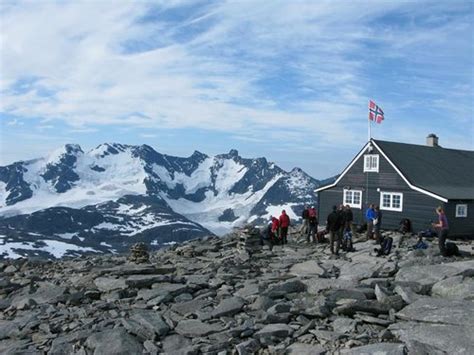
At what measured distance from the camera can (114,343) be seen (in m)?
9.82

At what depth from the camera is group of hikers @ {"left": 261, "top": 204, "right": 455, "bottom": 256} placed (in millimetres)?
18758

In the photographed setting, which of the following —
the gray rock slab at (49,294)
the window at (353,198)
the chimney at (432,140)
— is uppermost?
the chimney at (432,140)

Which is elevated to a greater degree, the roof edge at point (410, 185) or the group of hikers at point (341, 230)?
the roof edge at point (410, 185)

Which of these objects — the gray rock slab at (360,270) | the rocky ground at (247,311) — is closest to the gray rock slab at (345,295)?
the rocky ground at (247,311)

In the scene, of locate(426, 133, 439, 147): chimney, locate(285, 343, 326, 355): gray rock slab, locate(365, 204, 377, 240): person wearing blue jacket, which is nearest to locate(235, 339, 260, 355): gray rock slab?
locate(285, 343, 326, 355): gray rock slab

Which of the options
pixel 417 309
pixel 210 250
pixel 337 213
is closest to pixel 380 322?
pixel 417 309

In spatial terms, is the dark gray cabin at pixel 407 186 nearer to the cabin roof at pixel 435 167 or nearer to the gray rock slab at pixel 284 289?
the cabin roof at pixel 435 167

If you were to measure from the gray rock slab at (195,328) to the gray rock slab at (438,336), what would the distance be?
139 inches

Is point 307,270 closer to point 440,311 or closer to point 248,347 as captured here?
point 440,311

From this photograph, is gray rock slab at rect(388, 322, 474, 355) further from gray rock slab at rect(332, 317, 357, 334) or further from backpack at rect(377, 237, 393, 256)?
backpack at rect(377, 237, 393, 256)

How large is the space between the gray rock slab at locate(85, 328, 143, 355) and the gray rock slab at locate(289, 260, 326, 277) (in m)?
7.21

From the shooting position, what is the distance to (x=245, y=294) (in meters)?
13.2

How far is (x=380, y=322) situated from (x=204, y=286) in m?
5.75

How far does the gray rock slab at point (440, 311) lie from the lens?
9.63 metres
